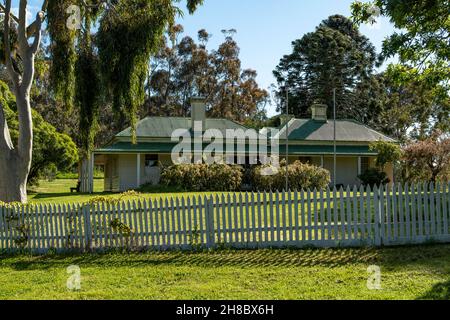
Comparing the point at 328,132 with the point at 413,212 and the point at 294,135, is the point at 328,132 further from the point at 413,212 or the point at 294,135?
the point at 413,212

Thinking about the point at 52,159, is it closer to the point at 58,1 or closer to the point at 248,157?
the point at 248,157

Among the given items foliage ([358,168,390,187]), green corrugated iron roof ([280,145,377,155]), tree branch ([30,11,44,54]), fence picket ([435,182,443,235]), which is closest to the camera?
fence picket ([435,182,443,235])

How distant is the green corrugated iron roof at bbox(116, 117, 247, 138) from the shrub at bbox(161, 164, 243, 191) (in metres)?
4.10

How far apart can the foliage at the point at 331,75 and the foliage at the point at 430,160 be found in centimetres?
2981

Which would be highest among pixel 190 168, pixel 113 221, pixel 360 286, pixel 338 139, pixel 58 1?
pixel 58 1

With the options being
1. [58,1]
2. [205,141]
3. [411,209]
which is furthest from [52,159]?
[411,209]

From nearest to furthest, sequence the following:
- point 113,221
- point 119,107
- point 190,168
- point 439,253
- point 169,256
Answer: point 439,253, point 169,256, point 113,221, point 119,107, point 190,168

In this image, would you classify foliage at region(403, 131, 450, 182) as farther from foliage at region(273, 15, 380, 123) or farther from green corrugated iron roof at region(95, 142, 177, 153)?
foliage at region(273, 15, 380, 123)

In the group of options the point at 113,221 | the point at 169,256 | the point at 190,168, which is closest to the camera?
the point at 169,256

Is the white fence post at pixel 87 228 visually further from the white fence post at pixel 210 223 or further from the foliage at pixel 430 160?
the foliage at pixel 430 160

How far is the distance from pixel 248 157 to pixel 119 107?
16.9 m

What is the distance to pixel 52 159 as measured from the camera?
3222cm

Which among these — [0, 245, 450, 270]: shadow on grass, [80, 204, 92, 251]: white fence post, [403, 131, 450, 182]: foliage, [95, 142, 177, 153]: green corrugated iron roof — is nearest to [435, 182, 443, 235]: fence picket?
[0, 245, 450, 270]: shadow on grass

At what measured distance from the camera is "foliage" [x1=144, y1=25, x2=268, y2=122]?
5606 centimetres
